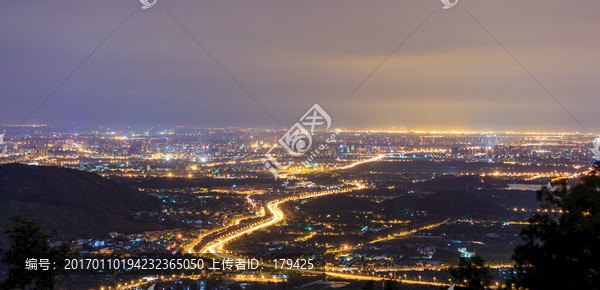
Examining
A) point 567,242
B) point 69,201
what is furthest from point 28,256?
point 69,201

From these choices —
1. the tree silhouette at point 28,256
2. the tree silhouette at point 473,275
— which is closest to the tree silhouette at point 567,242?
the tree silhouette at point 473,275

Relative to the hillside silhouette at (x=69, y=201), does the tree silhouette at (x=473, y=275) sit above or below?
below

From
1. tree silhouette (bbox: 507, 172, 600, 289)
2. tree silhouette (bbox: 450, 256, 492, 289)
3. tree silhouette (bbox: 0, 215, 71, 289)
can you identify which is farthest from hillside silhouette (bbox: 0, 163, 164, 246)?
tree silhouette (bbox: 507, 172, 600, 289)

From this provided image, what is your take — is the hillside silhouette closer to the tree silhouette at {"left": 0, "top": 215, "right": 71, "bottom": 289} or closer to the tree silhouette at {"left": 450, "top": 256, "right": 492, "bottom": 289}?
the tree silhouette at {"left": 0, "top": 215, "right": 71, "bottom": 289}

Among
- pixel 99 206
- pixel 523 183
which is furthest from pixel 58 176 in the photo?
pixel 523 183

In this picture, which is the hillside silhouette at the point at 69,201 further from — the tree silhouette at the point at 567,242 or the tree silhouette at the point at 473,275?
the tree silhouette at the point at 567,242

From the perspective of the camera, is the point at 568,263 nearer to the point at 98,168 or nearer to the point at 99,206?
the point at 99,206
